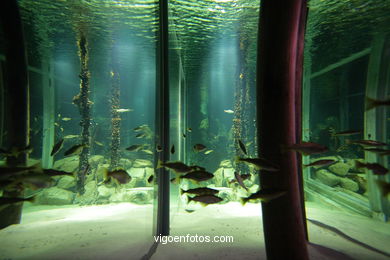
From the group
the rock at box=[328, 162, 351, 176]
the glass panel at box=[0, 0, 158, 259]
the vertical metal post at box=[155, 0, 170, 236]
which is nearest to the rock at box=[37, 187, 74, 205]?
the glass panel at box=[0, 0, 158, 259]

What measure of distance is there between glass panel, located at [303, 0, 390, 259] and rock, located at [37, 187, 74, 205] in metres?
10.2

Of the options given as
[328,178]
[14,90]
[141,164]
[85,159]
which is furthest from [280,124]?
[141,164]

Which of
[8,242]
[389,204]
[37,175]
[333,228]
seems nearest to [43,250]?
[8,242]

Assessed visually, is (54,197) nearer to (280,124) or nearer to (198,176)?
(198,176)

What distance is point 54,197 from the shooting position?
8.74 m

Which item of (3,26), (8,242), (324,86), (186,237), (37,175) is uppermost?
(324,86)

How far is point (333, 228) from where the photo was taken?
4.64m

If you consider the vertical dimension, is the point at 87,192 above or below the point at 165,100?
below

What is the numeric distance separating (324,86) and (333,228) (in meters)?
16.3

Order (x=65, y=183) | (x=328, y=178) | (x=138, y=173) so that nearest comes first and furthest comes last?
1. (x=328, y=178)
2. (x=65, y=183)
3. (x=138, y=173)

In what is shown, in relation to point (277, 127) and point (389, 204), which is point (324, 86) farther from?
point (277, 127)

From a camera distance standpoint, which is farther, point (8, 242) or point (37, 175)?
point (8, 242)

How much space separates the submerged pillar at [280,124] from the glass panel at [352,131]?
1.07 meters

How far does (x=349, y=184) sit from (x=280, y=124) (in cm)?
1033
